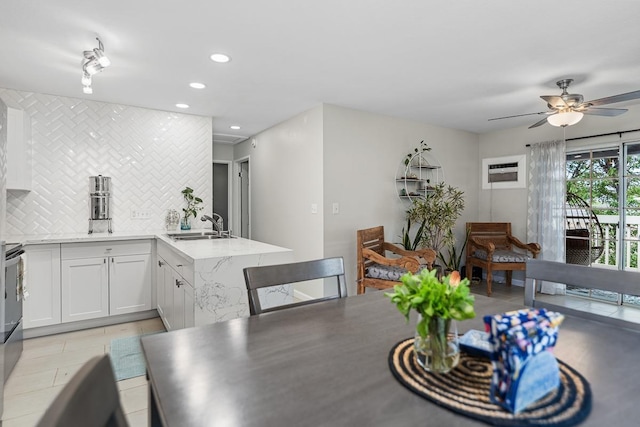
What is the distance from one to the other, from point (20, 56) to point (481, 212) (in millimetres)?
6117

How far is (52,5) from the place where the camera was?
2.09m

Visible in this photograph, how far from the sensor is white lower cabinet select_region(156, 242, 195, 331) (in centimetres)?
238

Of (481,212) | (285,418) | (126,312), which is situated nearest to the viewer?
(285,418)

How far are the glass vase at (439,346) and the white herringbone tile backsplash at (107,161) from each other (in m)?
4.13

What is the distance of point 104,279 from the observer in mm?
3447

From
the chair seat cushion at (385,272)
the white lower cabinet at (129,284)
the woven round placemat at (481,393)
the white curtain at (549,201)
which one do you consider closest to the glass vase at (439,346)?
the woven round placemat at (481,393)

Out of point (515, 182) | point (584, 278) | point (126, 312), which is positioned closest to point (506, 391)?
point (584, 278)

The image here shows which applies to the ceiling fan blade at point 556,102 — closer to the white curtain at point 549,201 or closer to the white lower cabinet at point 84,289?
the white curtain at point 549,201

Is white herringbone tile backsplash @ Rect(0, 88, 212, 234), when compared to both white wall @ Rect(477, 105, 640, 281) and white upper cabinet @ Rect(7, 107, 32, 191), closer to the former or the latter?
white upper cabinet @ Rect(7, 107, 32, 191)

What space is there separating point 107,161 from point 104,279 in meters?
1.44

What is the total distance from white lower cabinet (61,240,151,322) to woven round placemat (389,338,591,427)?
3397 millimetres

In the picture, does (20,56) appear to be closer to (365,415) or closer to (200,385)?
(200,385)

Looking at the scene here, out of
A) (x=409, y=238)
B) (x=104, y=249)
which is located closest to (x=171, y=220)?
(x=104, y=249)

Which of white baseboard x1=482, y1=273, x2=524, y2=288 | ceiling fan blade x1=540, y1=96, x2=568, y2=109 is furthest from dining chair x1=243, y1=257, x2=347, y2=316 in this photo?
white baseboard x1=482, y1=273, x2=524, y2=288
